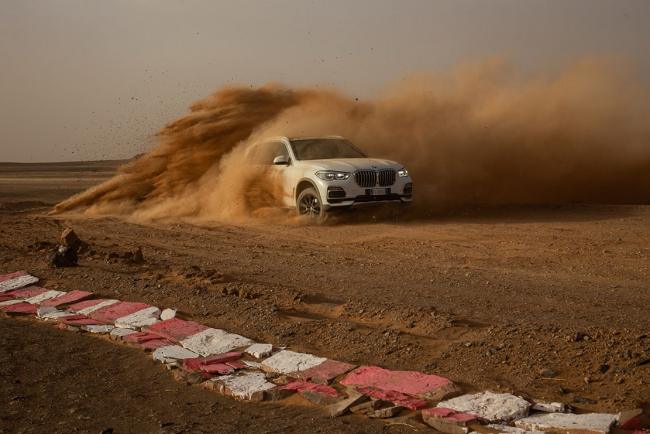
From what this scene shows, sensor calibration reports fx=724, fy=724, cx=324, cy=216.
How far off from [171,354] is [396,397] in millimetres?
2218

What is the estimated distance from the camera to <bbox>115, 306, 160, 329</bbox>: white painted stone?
7.10 meters

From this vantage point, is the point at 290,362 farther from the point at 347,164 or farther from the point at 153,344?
the point at 347,164

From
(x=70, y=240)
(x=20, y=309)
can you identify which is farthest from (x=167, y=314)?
(x=70, y=240)

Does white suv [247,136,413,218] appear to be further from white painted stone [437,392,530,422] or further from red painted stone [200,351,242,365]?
white painted stone [437,392,530,422]

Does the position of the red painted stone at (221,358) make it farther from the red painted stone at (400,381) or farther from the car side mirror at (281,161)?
the car side mirror at (281,161)

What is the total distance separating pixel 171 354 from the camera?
6.12m

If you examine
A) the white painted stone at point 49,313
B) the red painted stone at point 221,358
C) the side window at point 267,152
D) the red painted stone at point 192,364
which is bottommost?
the red painted stone at point 192,364

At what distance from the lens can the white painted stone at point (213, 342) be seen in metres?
6.20

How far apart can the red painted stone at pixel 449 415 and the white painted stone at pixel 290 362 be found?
1.29m

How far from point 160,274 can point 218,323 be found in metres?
2.38

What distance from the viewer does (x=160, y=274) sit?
914 cm

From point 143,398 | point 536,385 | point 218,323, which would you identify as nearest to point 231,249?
point 218,323

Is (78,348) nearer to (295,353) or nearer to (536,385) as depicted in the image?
(295,353)

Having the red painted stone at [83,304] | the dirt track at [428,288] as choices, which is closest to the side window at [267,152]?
the dirt track at [428,288]
